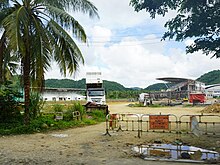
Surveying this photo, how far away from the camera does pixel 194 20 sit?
11820 mm

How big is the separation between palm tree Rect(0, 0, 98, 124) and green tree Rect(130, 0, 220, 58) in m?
3.16

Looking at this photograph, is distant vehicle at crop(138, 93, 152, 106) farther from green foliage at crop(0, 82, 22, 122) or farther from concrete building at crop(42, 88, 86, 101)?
green foliage at crop(0, 82, 22, 122)

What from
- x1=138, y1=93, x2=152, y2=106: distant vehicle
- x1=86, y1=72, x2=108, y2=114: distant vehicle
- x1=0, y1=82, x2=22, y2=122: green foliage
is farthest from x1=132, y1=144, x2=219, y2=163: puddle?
x1=138, y1=93, x2=152, y2=106: distant vehicle

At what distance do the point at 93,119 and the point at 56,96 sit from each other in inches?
1276

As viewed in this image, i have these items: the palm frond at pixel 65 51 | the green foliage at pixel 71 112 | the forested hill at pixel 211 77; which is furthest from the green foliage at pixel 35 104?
the forested hill at pixel 211 77

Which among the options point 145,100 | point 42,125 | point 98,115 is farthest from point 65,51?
point 145,100

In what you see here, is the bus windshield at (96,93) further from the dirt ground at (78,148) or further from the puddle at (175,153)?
the puddle at (175,153)

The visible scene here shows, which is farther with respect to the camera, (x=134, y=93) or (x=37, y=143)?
(x=134, y=93)

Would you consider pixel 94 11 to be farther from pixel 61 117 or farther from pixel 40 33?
pixel 61 117

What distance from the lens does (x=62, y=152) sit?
870 cm

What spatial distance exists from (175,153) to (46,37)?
8202 millimetres

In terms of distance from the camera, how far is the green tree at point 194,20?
37.4ft

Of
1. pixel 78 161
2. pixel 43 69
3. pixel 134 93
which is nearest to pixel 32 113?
pixel 43 69

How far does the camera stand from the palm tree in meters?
12.4
